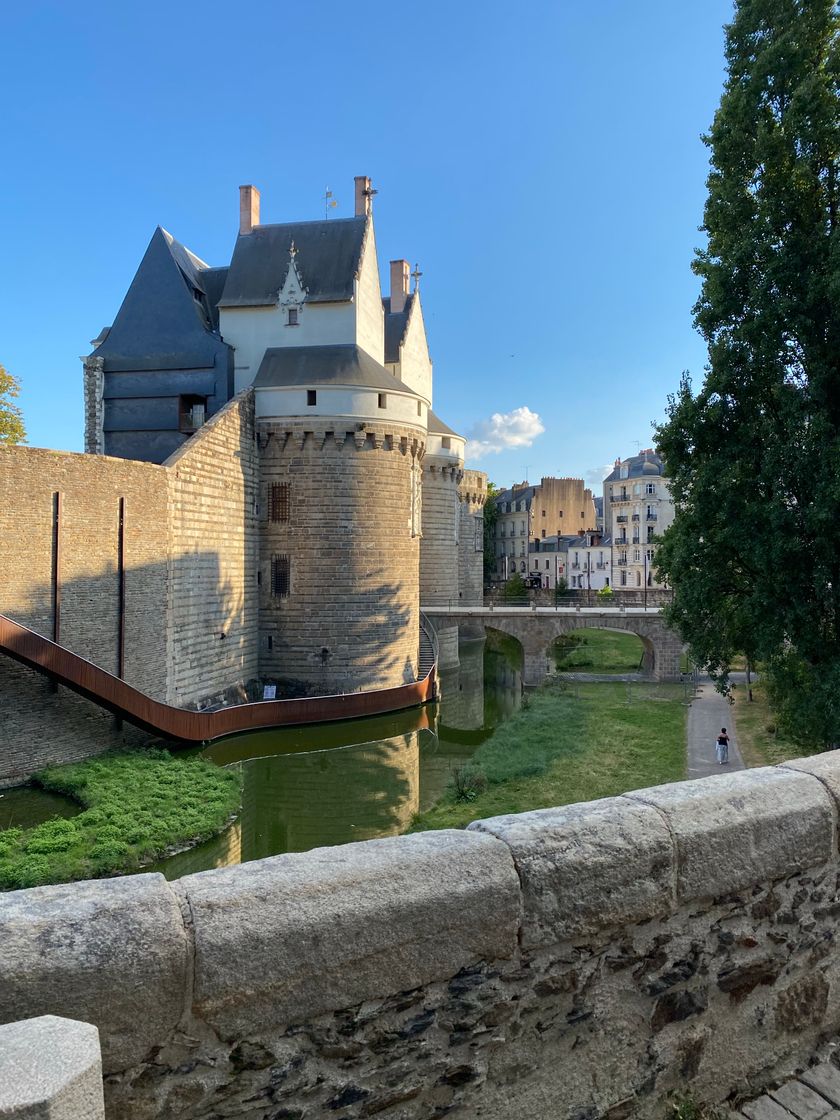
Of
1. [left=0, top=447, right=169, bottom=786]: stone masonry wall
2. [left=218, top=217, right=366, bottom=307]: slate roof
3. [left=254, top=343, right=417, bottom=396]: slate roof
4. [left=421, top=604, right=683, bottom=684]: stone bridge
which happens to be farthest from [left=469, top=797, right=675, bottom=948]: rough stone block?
[left=421, top=604, right=683, bottom=684]: stone bridge

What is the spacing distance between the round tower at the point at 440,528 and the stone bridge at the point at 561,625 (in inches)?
68.8

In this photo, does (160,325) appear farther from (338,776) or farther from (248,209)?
(338,776)

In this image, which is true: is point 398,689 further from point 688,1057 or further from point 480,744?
point 688,1057

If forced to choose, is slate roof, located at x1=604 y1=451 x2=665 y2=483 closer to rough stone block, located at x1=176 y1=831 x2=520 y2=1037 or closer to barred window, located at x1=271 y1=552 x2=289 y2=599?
barred window, located at x1=271 y1=552 x2=289 y2=599

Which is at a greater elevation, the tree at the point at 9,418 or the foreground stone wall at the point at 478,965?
the tree at the point at 9,418

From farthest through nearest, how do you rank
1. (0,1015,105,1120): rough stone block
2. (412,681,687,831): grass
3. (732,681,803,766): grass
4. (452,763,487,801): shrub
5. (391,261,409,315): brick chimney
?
1. (391,261,409,315): brick chimney
2. (732,681,803,766): grass
3. (452,763,487,801): shrub
4. (412,681,687,831): grass
5. (0,1015,105,1120): rough stone block

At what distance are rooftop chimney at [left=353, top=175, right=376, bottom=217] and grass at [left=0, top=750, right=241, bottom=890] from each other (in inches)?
731

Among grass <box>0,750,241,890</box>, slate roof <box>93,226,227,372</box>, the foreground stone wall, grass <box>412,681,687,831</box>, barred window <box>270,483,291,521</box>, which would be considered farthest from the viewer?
slate roof <box>93,226,227,372</box>

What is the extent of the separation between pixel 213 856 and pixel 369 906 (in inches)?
449

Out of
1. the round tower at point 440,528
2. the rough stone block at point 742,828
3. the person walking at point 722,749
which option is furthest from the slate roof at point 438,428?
the rough stone block at point 742,828

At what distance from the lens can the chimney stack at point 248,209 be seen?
25531 mm

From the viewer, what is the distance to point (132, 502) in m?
17.2

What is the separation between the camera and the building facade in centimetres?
5553

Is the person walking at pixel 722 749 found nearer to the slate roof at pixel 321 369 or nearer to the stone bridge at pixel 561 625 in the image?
the stone bridge at pixel 561 625
